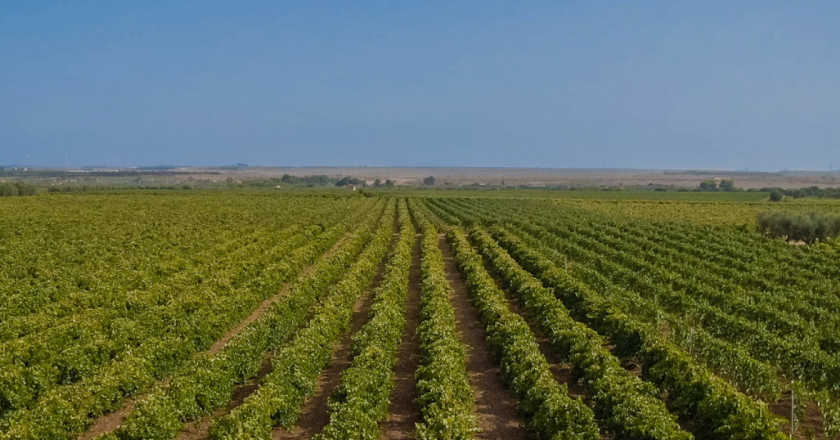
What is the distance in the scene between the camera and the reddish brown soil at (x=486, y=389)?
12047mm

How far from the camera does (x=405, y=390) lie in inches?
547

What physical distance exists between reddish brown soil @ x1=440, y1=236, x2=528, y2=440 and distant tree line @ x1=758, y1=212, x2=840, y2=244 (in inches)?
1473

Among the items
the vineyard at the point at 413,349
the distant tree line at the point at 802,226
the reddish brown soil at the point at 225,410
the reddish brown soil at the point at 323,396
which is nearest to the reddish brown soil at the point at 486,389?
the vineyard at the point at 413,349

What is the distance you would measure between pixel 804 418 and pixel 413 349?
9.35 m

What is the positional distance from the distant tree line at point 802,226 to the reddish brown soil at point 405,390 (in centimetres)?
3895

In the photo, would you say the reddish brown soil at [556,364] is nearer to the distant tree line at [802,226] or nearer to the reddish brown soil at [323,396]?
the reddish brown soil at [323,396]

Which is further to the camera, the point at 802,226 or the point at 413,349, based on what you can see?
the point at 802,226

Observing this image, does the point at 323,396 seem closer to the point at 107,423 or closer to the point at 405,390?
the point at 405,390

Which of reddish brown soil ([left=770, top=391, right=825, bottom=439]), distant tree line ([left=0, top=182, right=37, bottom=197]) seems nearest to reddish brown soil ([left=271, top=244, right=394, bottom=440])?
reddish brown soil ([left=770, top=391, right=825, bottom=439])

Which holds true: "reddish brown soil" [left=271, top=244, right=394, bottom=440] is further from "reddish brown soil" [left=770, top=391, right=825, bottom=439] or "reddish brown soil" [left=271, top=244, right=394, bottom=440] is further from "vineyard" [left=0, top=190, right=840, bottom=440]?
"reddish brown soil" [left=770, top=391, right=825, bottom=439]

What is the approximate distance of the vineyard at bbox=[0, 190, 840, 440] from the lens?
10.9 m

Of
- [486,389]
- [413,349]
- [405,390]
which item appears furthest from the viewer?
[413,349]

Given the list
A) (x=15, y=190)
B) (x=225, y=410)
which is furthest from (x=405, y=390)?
(x=15, y=190)

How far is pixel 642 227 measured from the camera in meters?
46.3
